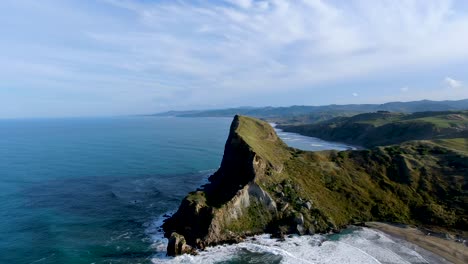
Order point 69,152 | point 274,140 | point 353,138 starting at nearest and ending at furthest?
point 274,140 < point 69,152 < point 353,138

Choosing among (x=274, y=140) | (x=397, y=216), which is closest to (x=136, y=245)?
(x=397, y=216)

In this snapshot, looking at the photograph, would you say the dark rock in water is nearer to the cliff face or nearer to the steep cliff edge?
the cliff face

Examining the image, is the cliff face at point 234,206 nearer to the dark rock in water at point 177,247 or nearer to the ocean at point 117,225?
the dark rock in water at point 177,247

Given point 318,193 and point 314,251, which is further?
point 318,193

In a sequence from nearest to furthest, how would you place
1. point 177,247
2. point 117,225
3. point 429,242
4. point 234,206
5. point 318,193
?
1. point 177,247
2. point 429,242
3. point 234,206
4. point 117,225
5. point 318,193

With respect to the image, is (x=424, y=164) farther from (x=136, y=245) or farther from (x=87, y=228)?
(x=87, y=228)

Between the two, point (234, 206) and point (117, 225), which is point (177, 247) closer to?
point (234, 206)

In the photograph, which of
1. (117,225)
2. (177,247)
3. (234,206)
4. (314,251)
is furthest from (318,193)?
(117,225)
